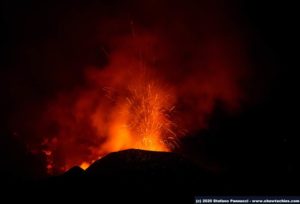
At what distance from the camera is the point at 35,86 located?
24.9 metres

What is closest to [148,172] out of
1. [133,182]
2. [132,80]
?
[133,182]

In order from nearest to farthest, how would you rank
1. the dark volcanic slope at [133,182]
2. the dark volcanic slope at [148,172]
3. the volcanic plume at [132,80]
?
the dark volcanic slope at [133,182] → the dark volcanic slope at [148,172] → the volcanic plume at [132,80]

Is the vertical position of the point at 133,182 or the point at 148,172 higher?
the point at 148,172

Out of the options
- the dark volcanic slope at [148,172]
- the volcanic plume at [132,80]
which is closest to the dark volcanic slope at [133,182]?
the dark volcanic slope at [148,172]

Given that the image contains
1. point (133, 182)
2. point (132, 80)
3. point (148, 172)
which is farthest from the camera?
point (132, 80)

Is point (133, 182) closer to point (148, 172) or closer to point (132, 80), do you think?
point (148, 172)

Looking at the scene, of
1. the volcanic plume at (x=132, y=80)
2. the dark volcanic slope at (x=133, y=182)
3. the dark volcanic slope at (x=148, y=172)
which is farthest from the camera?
the volcanic plume at (x=132, y=80)

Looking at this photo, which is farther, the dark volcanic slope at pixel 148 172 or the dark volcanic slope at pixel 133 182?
the dark volcanic slope at pixel 148 172

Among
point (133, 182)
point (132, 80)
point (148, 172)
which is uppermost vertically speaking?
point (132, 80)

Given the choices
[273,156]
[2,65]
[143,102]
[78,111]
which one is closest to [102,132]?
[78,111]

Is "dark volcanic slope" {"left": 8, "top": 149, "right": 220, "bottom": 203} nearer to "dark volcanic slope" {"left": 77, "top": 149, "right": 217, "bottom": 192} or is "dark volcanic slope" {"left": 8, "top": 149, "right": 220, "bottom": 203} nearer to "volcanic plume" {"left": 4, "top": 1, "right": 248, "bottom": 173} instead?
"dark volcanic slope" {"left": 77, "top": 149, "right": 217, "bottom": 192}

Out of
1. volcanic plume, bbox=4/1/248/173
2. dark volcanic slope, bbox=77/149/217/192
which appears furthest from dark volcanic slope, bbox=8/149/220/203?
volcanic plume, bbox=4/1/248/173

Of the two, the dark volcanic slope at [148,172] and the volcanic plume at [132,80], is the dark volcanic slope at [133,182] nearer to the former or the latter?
the dark volcanic slope at [148,172]

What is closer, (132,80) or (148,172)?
(148,172)
